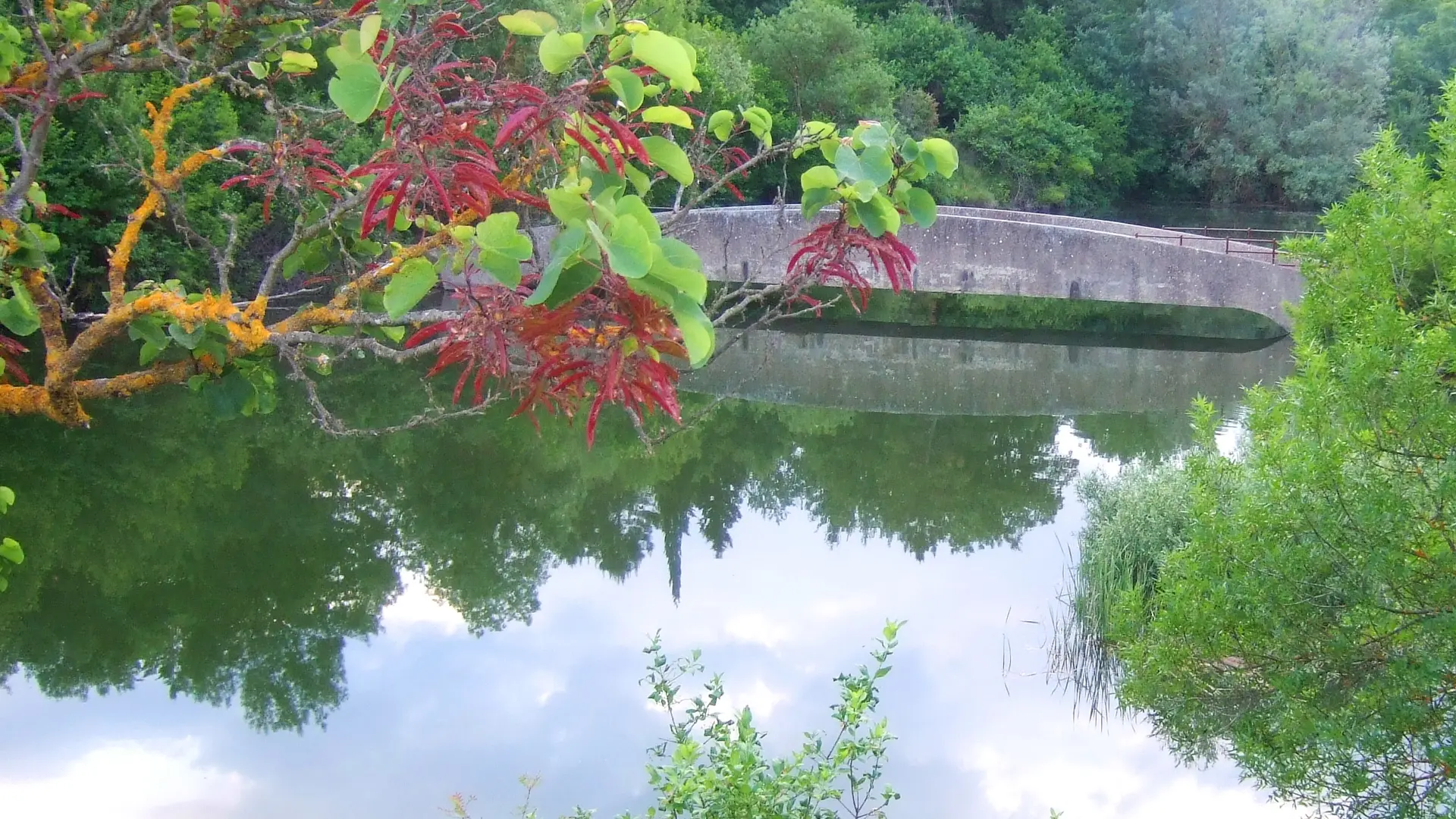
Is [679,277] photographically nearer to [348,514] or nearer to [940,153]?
[940,153]

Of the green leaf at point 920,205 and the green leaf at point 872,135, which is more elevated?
the green leaf at point 872,135

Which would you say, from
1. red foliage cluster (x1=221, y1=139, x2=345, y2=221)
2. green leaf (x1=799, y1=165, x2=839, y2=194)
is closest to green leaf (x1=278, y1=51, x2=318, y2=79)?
red foliage cluster (x1=221, y1=139, x2=345, y2=221)

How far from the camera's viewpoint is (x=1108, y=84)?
25.6 metres

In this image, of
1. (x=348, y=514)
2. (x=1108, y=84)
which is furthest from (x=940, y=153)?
(x=1108, y=84)

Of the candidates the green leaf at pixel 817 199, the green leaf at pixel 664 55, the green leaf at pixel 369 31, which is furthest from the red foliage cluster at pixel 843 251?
the green leaf at pixel 369 31

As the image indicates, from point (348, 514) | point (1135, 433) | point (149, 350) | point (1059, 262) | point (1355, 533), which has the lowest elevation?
point (348, 514)

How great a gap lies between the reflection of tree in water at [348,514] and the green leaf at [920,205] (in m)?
5.13

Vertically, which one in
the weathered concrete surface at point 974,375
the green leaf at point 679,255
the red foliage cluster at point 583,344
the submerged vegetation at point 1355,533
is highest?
the green leaf at point 679,255

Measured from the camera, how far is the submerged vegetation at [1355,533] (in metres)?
2.82

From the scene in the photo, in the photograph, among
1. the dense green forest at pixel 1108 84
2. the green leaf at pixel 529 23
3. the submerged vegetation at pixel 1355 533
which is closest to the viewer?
the green leaf at pixel 529 23

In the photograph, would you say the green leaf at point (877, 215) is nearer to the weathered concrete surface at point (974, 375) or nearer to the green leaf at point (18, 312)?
the green leaf at point (18, 312)

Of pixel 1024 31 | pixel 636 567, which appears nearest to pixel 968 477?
pixel 636 567

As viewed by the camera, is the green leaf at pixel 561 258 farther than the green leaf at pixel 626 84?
No

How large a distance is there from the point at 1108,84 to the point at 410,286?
27206mm
